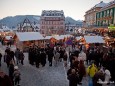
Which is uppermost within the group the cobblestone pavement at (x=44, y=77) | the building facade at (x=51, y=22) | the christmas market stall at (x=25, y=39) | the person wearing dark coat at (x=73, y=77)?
the building facade at (x=51, y=22)

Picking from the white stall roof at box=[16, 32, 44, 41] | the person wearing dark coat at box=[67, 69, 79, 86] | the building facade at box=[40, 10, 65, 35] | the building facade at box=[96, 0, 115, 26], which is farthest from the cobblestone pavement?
the building facade at box=[40, 10, 65, 35]

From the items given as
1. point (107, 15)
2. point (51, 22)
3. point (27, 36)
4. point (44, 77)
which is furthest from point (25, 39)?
point (51, 22)

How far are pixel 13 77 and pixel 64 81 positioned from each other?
3.29 metres

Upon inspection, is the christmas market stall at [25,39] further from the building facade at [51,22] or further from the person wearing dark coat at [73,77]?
Answer: the building facade at [51,22]

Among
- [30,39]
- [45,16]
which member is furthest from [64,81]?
[45,16]

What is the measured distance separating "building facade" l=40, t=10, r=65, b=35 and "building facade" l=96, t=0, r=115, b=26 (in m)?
33.8

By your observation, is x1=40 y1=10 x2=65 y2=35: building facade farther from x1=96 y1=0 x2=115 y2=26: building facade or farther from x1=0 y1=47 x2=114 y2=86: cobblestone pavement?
x1=0 y1=47 x2=114 y2=86: cobblestone pavement

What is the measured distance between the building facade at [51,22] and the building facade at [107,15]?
33.8m

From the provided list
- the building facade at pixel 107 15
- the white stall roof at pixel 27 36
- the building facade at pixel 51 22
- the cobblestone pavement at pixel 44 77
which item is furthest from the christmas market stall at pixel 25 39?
the building facade at pixel 51 22

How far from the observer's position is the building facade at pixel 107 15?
49.3 metres

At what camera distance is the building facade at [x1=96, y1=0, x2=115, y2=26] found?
49.3m

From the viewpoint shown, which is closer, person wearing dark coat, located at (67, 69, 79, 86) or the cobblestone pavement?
person wearing dark coat, located at (67, 69, 79, 86)

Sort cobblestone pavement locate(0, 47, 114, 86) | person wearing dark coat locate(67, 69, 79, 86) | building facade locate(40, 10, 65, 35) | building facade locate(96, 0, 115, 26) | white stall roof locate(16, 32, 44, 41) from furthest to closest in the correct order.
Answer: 1. building facade locate(40, 10, 65, 35)
2. building facade locate(96, 0, 115, 26)
3. white stall roof locate(16, 32, 44, 41)
4. cobblestone pavement locate(0, 47, 114, 86)
5. person wearing dark coat locate(67, 69, 79, 86)

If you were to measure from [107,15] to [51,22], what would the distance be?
1801 inches
